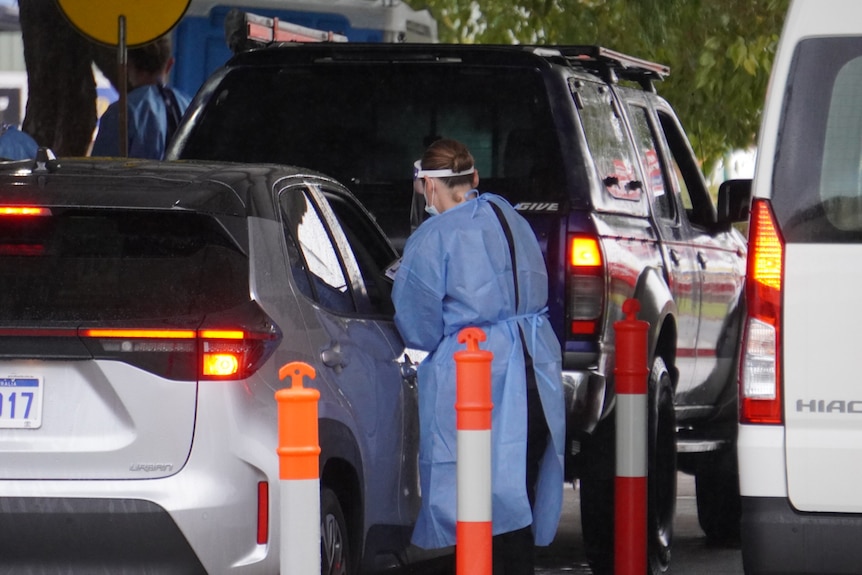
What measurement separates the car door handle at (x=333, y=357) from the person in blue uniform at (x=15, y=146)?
5179 millimetres

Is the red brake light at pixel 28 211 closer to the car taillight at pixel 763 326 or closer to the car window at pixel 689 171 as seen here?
the car taillight at pixel 763 326

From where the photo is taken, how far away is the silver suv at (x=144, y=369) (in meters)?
5.71

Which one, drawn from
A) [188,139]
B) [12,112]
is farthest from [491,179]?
[12,112]

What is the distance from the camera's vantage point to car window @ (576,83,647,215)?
28.7 feet

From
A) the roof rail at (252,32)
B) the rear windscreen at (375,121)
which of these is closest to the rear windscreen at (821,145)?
the rear windscreen at (375,121)

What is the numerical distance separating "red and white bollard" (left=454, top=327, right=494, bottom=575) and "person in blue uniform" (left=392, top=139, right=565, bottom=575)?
0.53 m

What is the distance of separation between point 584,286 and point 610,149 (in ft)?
3.26

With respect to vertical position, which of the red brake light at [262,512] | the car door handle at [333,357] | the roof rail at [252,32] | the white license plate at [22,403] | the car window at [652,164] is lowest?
the red brake light at [262,512]

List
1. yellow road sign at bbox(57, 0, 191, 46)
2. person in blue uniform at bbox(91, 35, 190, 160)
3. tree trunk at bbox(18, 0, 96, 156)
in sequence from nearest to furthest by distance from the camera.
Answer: yellow road sign at bbox(57, 0, 191, 46)
person in blue uniform at bbox(91, 35, 190, 160)
tree trunk at bbox(18, 0, 96, 156)

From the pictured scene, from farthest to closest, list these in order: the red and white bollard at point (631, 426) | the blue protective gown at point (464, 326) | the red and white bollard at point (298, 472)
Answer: the red and white bollard at point (631, 426) < the blue protective gown at point (464, 326) < the red and white bollard at point (298, 472)

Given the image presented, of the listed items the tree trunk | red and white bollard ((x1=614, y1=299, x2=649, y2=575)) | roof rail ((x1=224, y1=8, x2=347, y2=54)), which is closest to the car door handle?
red and white bollard ((x1=614, y1=299, x2=649, y2=575))

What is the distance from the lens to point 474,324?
7125mm

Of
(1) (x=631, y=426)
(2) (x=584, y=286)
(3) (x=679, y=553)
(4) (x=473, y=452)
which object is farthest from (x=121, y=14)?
(4) (x=473, y=452)

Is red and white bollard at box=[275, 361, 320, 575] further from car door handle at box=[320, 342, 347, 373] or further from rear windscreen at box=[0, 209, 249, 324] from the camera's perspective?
car door handle at box=[320, 342, 347, 373]
